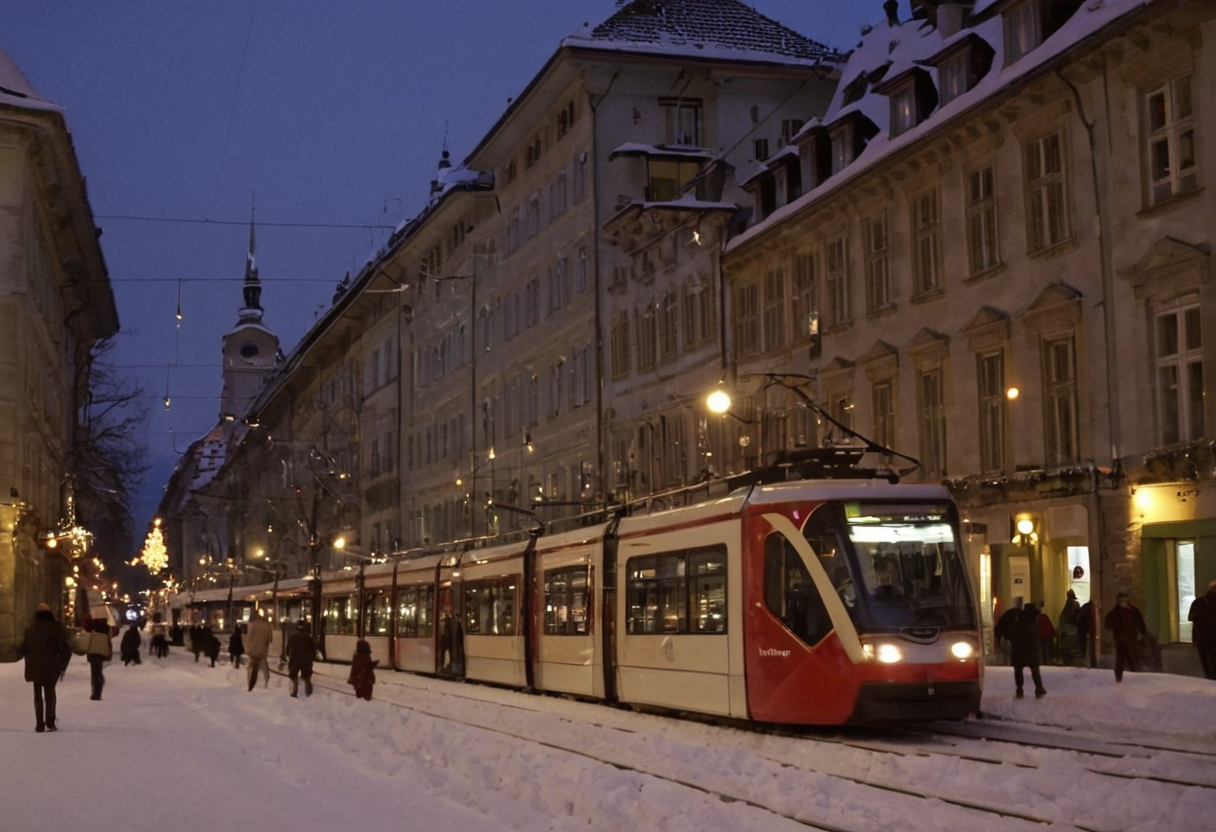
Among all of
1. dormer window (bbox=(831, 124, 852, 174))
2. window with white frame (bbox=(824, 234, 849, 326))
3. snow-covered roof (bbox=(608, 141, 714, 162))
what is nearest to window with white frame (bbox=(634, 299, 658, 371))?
snow-covered roof (bbox=(608, 141, 714, 162))

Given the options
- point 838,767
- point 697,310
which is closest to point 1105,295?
point 838,767

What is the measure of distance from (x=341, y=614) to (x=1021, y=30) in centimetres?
2735

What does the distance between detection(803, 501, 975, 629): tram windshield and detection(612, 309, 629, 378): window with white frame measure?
31160mm

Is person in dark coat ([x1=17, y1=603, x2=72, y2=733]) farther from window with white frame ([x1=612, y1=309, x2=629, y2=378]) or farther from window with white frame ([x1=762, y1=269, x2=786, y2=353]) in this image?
window with white frame ([x1=612, y1=309, x2=629, y2=378])

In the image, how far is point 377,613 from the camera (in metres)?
48.2

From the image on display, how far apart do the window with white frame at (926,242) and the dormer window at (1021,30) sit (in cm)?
371

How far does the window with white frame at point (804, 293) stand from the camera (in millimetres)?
Result: 41562

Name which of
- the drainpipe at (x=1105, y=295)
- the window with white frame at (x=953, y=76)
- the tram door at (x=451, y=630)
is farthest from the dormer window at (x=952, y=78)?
the tram door at (x=451, y=630)

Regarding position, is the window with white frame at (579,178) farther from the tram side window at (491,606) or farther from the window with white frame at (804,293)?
the tram side window at (491,606)

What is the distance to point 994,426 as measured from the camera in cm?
3406

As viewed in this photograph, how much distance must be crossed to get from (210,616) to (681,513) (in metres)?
56.2

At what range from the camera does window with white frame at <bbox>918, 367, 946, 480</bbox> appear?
1415 inches

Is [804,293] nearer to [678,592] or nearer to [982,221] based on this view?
[982,221]

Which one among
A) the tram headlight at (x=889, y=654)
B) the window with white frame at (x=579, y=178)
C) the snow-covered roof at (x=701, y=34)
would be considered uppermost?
the snow-covered roof at (x=701, y=34)
